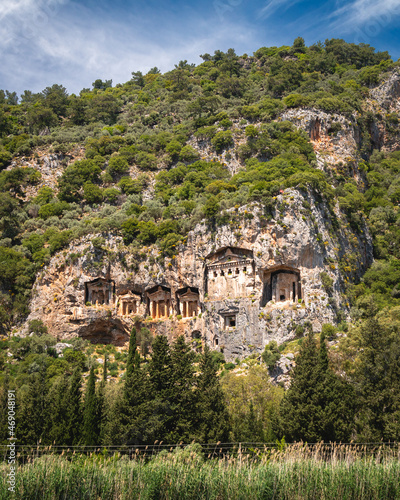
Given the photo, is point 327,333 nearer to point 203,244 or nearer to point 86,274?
point 203,244

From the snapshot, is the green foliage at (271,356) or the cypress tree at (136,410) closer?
the cypress tree at (136,410)

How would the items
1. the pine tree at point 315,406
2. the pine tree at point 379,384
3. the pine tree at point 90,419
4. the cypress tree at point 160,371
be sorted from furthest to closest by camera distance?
the pine tree at point 90,419
the cypress tree at point 160,371
the pine tree at point 315,406
the pine tree at point 379,384

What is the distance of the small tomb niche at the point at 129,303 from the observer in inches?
2635

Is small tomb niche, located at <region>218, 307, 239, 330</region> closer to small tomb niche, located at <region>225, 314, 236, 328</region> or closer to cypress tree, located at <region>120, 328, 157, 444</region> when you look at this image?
small tomb niche, located at <region>225, 314, 236, 328</region>

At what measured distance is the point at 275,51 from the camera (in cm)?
13475

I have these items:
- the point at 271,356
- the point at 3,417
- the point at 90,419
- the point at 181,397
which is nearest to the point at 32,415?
the point at 3,417

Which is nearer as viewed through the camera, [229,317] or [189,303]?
[229,317]

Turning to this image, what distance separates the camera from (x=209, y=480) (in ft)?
85.5

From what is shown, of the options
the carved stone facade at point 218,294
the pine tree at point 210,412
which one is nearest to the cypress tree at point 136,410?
the pine tree at point 210,412

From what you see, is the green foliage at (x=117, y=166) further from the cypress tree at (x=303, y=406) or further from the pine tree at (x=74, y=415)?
the cypress tree at (x=303, y=406)

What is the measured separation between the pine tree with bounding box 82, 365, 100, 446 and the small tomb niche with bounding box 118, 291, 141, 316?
25.4m

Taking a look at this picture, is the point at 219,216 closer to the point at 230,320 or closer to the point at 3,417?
the point at 230,320

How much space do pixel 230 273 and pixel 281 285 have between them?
6.21m

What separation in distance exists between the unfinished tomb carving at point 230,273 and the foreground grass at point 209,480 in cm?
3336
